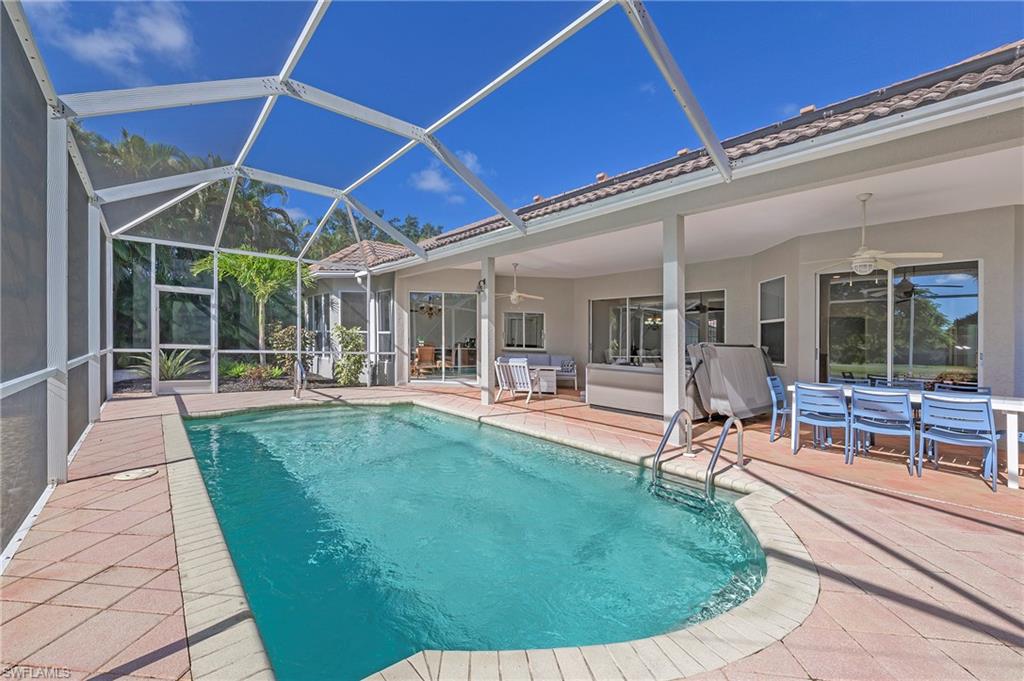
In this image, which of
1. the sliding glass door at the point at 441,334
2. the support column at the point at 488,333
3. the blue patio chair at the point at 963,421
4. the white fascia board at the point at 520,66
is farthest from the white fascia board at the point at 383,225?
the blue patio chair at the point at 963,421

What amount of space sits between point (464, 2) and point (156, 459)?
19.5 feet

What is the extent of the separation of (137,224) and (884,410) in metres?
12.6

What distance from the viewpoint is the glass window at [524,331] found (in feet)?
43.4

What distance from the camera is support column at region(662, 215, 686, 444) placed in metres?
5.51

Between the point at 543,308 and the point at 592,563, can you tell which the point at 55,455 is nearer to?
the point at 592,563

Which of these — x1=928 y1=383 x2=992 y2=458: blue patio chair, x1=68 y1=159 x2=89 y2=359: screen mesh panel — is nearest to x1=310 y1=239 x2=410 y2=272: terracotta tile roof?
x1=68 y1=159 x2=89 y2=359: screen mesh panel

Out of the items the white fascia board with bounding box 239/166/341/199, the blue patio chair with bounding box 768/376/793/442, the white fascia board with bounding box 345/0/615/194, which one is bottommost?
the blue patio chair with bounding box 768/376/793/442

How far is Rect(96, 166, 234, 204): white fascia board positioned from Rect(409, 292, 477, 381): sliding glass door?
5.48 metres

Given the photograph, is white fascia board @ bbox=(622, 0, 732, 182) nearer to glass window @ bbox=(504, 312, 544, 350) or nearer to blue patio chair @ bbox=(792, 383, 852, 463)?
blue patio chair @ bbox=(792, 383, 852, 463)

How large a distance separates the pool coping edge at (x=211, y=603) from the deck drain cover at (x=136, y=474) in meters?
0.87

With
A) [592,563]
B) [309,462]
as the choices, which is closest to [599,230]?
[592,563]

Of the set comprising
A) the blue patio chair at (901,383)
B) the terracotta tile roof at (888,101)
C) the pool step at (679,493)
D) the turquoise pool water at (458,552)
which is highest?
the terracotta tile roof at (888,101)

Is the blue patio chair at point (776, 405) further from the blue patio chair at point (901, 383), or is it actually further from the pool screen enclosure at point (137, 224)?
the pool screen enclosure at point (137, 224)

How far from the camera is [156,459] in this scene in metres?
4.64
